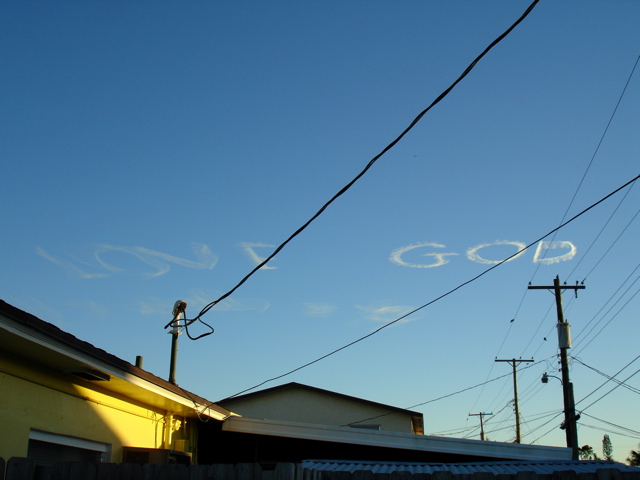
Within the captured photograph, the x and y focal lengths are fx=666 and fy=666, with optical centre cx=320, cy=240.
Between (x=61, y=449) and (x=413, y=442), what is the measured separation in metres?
6.06

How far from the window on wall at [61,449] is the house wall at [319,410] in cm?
1759

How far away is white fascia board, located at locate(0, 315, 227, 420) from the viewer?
639 centimetres

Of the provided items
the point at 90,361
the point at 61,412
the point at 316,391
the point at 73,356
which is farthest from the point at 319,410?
the point at 73,356

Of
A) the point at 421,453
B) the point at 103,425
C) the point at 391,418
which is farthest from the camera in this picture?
the point at 391,418

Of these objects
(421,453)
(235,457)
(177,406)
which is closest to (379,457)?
(421,453)

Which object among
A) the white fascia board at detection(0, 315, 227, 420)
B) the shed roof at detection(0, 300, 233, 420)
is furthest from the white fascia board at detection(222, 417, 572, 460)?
the shed roof at detection(0, 300, 233, 420)

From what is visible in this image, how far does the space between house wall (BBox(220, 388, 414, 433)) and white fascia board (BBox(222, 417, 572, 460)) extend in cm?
1425

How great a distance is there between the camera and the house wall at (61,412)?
7297mm

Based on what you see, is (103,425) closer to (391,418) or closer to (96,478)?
(96,478)

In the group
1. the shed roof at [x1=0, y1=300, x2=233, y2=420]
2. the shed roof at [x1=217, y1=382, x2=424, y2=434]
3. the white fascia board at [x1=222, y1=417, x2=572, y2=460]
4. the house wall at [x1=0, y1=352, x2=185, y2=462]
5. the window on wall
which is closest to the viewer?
the shed roof at [x1=0, y1=300, x2=233, y2=420]

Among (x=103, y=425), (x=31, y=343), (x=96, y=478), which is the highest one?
(x=31, y=343)

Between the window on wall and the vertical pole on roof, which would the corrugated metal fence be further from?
the vertical pole on roof

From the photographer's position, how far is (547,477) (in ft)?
18.8

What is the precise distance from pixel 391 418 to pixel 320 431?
15322 mm
